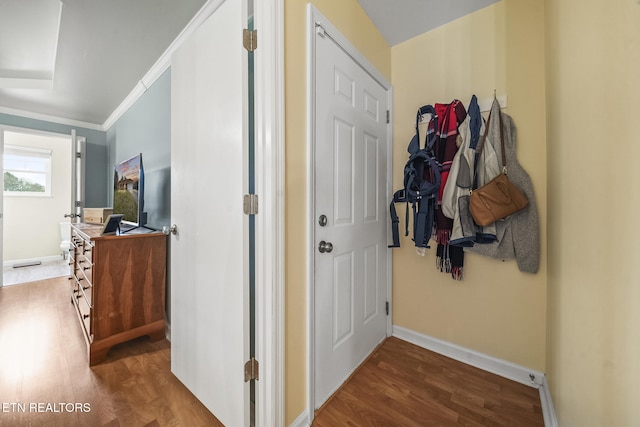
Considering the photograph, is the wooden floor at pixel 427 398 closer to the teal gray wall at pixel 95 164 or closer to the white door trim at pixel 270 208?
the white door trim at pixel 270 208

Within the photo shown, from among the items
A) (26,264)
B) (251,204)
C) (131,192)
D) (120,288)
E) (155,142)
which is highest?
(155,142)

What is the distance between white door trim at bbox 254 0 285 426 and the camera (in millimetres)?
983

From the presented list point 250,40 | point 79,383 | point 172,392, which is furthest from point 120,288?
point 250,40

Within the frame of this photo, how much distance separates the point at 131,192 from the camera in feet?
7.09

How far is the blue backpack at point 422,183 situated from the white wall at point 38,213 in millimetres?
5242

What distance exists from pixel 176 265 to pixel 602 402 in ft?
6.16

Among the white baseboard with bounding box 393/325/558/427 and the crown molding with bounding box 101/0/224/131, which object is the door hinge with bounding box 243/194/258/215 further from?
the white baseboard with bounding box 393/325/558/427

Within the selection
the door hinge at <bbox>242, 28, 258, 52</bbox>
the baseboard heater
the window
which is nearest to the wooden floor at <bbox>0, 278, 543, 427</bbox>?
the door hinge at <bbox>242, 28, 258, 52</bbox>

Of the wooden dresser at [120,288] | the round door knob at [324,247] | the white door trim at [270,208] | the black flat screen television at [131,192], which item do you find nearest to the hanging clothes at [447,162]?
the round door knob at [324,247]

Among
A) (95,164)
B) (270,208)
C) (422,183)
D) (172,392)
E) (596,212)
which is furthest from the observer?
(95,164)

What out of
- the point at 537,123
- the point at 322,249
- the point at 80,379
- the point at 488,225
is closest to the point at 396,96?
the point at 537,123

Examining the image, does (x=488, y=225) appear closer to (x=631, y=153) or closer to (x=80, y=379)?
(x=631, y=153)

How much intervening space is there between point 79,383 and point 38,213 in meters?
4.63

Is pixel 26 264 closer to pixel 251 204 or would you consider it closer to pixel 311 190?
pixel 251 204
